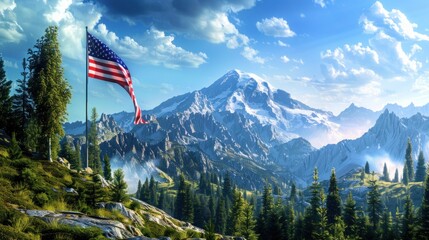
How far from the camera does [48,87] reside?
44.8 metres

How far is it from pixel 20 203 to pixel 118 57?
72.2 ft

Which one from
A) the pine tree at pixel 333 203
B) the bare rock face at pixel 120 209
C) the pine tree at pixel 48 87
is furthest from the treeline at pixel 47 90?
the pine tree at pixel 333 203

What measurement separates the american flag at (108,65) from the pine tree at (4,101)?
106ft

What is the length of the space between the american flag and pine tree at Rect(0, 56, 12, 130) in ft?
106

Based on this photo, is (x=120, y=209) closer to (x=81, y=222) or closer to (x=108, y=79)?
(x=81, y=222)

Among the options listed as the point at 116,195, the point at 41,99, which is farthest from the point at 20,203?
the point at 41,99

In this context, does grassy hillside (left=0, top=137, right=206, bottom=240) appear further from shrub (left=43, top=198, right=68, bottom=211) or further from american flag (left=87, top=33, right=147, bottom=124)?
american flag (left=87, top=33, right=147, bottom=124)

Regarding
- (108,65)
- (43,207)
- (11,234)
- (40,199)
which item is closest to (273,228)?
(108,65)

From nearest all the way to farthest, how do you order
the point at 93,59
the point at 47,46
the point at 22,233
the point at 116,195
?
the point at 22,233 < the point at 116,195 < the point at 93,59 < the point at 47,46

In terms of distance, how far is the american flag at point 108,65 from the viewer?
1486 inches

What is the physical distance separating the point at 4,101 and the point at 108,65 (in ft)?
127

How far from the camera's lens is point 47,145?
46.2 metres

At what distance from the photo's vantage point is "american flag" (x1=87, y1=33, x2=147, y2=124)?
124ft

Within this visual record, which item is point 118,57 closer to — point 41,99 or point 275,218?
point 41,99
